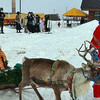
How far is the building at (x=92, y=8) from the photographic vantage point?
26.5m

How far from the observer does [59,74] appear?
3.93 m

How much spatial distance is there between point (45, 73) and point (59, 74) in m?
0.30

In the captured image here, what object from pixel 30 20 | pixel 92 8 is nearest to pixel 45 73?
pixel 30 20

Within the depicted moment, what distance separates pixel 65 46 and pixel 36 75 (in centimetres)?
683

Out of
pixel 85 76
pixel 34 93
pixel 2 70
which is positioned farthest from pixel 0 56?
pixel 85 76

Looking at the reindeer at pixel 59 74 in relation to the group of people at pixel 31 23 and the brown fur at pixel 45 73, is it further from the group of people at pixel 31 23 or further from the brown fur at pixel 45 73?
the group of people at pixel 31 23

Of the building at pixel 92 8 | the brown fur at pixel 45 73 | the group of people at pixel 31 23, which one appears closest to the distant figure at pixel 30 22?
the group of people at pixel 31 23

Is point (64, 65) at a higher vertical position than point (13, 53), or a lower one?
higher

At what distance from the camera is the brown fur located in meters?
3.91

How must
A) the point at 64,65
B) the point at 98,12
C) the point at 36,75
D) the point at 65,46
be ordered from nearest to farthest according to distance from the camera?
the point at 64,65, the point at 36,75, the point at 65,46, the point at 98,12

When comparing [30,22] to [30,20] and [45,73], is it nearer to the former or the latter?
[30,20]

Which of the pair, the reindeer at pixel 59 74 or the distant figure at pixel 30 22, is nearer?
the reindeer at pixel 59 74

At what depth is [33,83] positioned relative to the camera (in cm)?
455

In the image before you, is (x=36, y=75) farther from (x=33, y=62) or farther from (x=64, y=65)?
(x=64, y=65)
